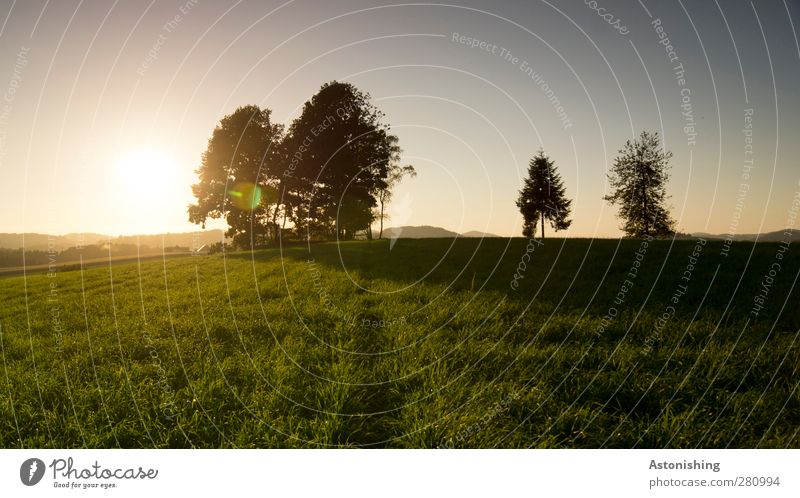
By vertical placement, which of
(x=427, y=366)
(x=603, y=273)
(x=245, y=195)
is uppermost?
(x=245, y=195)

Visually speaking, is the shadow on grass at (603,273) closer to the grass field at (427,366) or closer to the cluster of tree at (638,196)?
the grass field at (427,366)

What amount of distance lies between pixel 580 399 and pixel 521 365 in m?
0.78

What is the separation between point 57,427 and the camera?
3814 mm

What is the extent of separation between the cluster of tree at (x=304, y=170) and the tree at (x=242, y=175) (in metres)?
0.09

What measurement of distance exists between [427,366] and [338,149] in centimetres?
2452

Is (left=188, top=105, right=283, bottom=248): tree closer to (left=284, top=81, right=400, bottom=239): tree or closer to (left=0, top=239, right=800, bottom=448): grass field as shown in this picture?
(left=284, top=81, right=400, bottom=239): tree

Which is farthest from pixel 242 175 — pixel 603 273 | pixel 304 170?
pixel 603 273

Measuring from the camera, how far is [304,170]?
94.1 feet

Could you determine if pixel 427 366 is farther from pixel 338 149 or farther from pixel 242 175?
pixel 242 175

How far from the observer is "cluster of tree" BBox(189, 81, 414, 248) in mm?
27750

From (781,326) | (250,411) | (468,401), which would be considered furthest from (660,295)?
(250,411)

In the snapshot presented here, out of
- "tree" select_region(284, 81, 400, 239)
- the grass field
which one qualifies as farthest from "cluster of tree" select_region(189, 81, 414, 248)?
the grass field

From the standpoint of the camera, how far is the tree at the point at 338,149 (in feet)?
90.1
